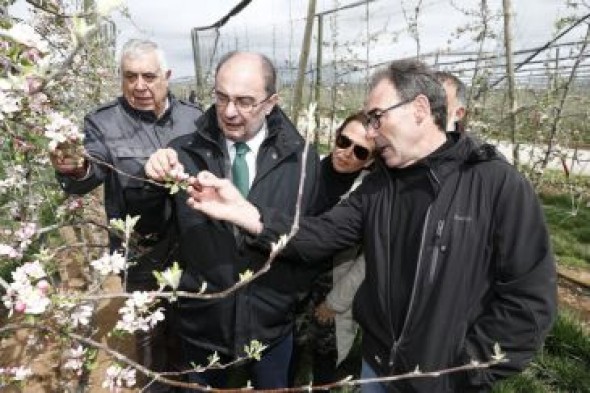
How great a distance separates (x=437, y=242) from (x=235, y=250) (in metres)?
0.90

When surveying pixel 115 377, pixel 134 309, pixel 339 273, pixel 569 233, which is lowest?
pixel 569 233

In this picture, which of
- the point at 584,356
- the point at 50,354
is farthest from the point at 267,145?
the point at 50,354

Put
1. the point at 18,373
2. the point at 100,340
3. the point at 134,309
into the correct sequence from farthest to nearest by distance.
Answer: the point at 100,340
the point at 18,373
the point at 134,309

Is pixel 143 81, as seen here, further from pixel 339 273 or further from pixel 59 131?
pixel 59 131

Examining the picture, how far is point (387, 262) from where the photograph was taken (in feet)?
6.85

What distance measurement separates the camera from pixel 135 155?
10.1ft

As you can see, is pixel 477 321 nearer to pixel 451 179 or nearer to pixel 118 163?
pixel 451 179

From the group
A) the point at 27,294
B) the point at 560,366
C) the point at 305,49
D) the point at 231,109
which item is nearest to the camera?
the point at 27,294

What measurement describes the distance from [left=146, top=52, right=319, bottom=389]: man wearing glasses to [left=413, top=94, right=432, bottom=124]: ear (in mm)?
645

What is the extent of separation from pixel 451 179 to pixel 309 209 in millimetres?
783

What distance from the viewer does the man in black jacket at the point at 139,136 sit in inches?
115

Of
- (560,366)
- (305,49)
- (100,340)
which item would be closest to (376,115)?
(560,366)

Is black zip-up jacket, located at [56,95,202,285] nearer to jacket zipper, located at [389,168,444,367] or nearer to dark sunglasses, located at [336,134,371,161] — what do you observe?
dark sunglasses, located at [336,134,371,161]

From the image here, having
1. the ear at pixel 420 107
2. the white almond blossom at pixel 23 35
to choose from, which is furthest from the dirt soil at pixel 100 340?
the white almond blossom at pixel 23 35
